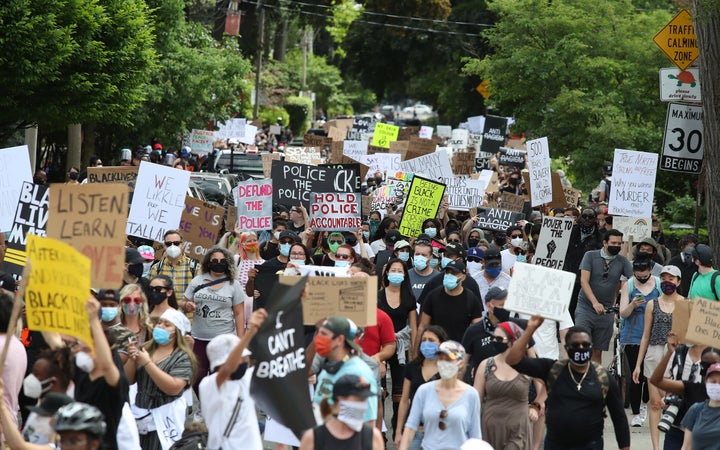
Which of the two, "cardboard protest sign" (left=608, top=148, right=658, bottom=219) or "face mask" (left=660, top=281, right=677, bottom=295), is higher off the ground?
"cardboard protest sign" (left=608, top=148, right=658, bottom=219)

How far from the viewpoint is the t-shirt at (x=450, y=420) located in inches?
309

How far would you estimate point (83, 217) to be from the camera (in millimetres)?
7887

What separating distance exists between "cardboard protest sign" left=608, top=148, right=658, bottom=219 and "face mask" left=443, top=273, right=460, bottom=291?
6.13 meters

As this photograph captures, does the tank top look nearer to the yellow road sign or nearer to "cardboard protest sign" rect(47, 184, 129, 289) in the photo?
the yellow road sign

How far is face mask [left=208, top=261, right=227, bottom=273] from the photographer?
36.0 ft

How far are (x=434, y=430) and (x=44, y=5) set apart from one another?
49.4 ft

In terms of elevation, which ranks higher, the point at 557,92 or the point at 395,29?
the point at 395,29

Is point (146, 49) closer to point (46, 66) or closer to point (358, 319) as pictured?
point (46, 66)

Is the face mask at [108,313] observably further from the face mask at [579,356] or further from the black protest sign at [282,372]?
the face mask at [579,356]

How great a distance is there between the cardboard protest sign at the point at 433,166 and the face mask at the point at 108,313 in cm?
1333

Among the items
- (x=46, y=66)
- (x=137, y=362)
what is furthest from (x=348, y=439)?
(x=46, y=66)

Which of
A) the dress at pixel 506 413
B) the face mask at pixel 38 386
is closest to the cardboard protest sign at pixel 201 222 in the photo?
the dress at pixel 506 413

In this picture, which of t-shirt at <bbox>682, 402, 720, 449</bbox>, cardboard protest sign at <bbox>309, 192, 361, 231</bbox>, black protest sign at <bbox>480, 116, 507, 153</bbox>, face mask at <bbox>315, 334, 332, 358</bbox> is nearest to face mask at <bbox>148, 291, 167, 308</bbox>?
face mask at <bbox>315, 334, 332, 358</bbox>

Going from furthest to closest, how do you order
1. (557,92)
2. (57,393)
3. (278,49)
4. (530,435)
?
(278,49) → (557,92) → (530,435) → (57,393)
